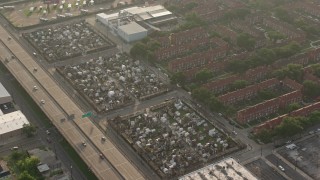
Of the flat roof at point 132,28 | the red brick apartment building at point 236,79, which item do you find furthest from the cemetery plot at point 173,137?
the flat roof at point 132,28

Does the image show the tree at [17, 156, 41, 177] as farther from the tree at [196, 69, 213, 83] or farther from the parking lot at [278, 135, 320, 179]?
the parking lot at [278, 135, 320, 179]

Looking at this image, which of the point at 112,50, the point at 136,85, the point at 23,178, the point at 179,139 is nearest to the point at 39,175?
the point at 23,178

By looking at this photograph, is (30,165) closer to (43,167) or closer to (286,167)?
(43,167)

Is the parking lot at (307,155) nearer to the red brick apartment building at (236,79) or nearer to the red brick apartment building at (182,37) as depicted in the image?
the red brick apartment building at (236,79)

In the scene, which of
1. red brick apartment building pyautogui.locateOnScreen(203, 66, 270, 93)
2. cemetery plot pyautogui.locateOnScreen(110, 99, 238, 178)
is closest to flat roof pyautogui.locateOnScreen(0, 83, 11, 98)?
cemetery plot pyautogui.locateOnScreen(110, 99, 238, 178)

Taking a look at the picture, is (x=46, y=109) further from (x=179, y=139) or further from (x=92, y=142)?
(x=179, y=139)

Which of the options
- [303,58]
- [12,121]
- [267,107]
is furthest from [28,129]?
[303,58]
